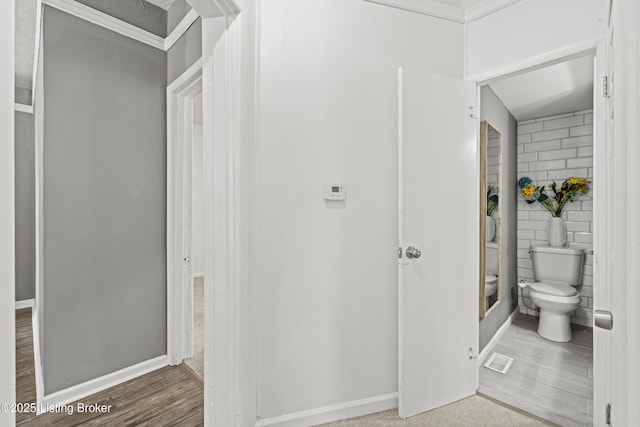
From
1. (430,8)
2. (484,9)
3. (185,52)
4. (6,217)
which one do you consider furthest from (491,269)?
(6,217)

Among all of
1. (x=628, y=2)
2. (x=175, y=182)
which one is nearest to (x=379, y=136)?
(x=628, y=2)

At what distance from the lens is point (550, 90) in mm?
2908

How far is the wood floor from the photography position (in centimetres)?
180

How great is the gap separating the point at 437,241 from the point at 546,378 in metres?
1.41

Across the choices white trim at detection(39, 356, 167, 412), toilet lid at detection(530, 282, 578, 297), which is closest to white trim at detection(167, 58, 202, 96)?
white trim at detection(39, 356, 167, 412)

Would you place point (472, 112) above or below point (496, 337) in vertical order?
above

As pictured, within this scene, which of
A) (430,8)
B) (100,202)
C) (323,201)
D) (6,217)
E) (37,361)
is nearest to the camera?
(6,217)

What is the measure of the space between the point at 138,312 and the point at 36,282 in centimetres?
63

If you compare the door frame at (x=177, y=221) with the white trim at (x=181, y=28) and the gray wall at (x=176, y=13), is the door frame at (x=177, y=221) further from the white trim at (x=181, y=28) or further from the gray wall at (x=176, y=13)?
the gray wall at (x=176, y=13)

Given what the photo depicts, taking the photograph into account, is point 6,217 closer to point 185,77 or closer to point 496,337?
point 185,77

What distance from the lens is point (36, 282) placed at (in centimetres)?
188

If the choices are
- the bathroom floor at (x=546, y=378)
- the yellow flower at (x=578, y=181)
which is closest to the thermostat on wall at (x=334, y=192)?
the bathroom floor at (x=546, y=378)

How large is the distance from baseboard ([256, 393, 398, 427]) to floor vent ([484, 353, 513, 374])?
1024 mm

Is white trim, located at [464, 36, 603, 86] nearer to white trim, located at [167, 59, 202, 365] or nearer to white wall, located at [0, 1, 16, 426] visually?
white trim, located at [167, 59, 202, 365]
